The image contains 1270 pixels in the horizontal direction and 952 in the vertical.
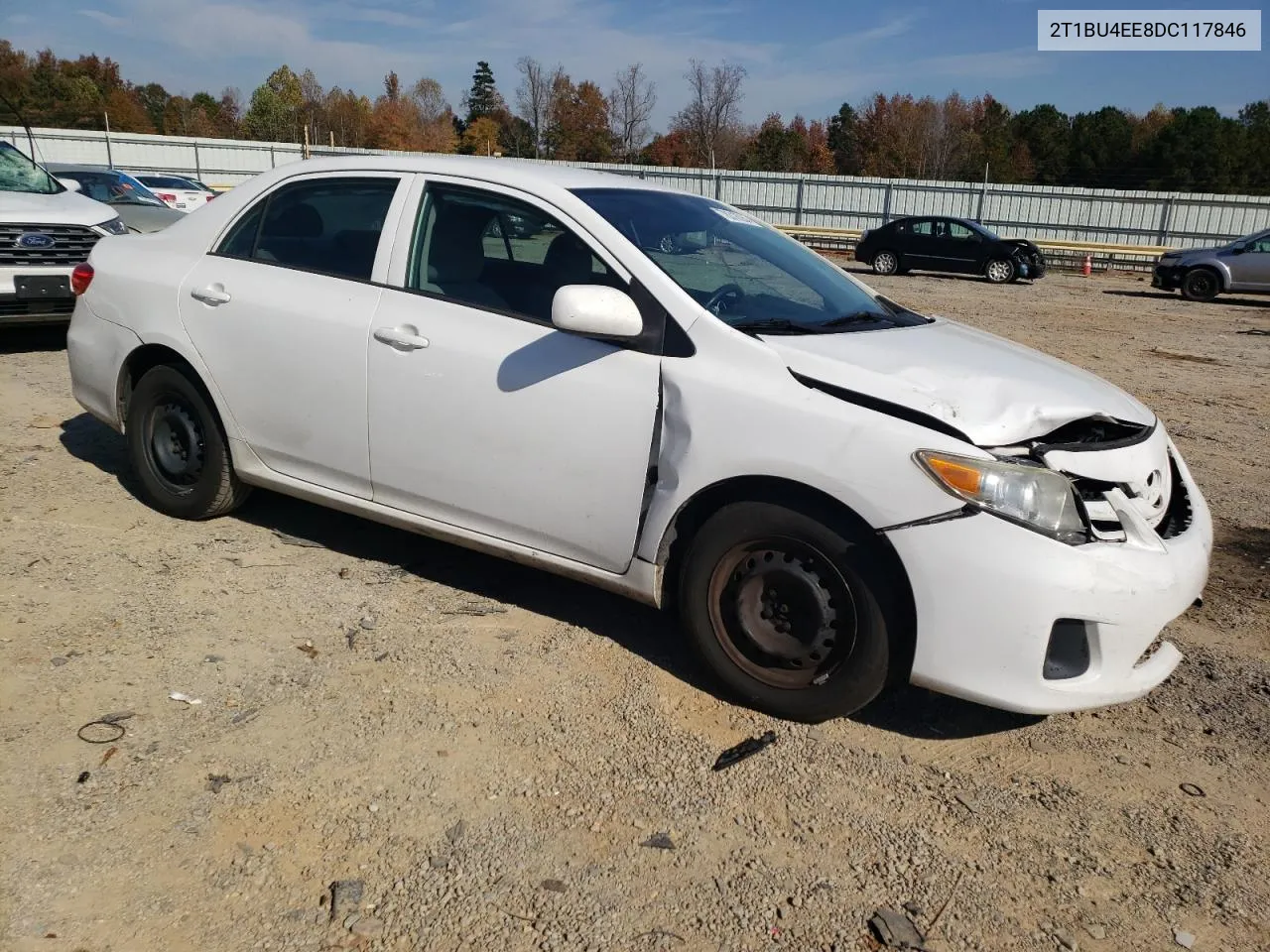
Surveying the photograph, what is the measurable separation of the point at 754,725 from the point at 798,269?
1.92m

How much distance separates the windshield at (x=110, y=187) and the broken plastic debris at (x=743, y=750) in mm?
12062

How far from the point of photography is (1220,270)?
787 inches

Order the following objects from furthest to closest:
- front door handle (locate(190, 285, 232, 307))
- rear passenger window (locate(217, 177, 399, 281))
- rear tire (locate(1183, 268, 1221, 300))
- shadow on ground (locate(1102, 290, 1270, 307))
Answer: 1. rear tire (locate(1183, 268, 1221, 300))
2. shadow on ground (locate(1102, 290, 1270, 307))
3. front door handle (locate(190, 285, 232, 307))
4. rear passenger window (locate(217, 177, 399, 281))

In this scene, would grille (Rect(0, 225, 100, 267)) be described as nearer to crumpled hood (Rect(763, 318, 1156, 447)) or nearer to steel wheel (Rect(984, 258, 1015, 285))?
crumpled hood (Rect(763, 318, 1156, 447))

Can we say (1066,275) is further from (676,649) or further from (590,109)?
(590,109)

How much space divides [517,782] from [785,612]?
976 mm

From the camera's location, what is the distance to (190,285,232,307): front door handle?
4.46 meters

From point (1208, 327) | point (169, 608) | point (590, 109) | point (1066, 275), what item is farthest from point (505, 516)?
point (590, 109)

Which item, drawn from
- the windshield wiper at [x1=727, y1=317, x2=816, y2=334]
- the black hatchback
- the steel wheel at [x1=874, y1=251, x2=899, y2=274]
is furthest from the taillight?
the steel wheel at [x1=874, y1=251, x2=899, y2=274]

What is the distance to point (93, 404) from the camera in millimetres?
5133

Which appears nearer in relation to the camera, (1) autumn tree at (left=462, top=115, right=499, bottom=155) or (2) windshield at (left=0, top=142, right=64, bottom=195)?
(2) windshield at (left=0, top=142, right=64, bottom=195)

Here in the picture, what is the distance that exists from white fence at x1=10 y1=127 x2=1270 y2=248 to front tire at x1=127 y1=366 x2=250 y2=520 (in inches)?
1041

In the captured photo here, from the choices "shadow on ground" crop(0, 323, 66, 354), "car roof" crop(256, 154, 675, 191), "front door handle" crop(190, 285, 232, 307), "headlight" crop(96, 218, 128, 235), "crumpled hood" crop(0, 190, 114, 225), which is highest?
"car roof" crop(256, 154, 675, 191)

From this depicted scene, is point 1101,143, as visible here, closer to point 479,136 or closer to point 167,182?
point 479,136
